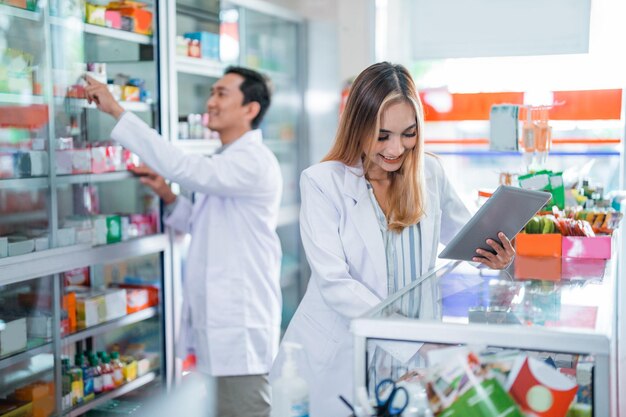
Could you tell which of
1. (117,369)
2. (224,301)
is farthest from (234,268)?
(117,369)

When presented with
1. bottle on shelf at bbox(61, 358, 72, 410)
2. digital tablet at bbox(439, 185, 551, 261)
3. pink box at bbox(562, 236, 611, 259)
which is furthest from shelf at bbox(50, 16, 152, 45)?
pink box at bbox(562, 236, 611, 259)

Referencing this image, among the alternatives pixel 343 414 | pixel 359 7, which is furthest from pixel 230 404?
pixel 359 7

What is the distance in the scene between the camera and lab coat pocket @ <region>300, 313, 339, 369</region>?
2340 millimetres

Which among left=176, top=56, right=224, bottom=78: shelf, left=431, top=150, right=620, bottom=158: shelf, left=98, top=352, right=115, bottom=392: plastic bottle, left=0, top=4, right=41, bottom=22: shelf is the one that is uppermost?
left=0, top=4, right=41, bottom=22: shelf

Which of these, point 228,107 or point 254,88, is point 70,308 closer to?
point 228,107

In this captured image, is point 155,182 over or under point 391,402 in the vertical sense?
over

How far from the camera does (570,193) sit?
116 inches

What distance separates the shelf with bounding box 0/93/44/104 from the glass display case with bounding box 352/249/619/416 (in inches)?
78.1

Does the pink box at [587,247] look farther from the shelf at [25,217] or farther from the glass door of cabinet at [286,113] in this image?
the glass door of cabinet at [286,113]

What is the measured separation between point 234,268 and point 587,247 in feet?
5.79

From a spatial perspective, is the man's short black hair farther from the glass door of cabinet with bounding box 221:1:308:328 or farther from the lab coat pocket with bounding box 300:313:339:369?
the lab coat pocket with bounding box 300:313:339:369

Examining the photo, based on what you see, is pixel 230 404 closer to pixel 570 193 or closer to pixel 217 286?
pixel 217 286

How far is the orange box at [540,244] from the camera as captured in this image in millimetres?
2480

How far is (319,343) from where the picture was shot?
2365 millimetres
